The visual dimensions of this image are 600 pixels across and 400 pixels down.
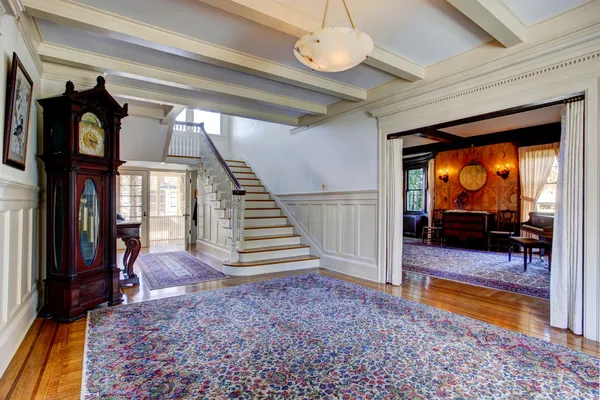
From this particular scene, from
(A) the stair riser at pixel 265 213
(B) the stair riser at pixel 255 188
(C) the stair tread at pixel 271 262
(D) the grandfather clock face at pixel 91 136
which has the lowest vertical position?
(C) the stair tread at pixel 271 262

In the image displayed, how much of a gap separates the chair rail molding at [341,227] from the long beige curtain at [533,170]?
5.01 m

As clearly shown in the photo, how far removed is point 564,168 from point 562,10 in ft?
4.60

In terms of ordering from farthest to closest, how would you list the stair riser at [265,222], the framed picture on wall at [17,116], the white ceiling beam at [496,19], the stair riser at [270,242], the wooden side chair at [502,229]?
the wooden side chair at [502,229] → the stair riser at [265,222] → the stair riser at [270,242] → the white ceiling beam at [496,19] → the framed picture on wall at [17,116]

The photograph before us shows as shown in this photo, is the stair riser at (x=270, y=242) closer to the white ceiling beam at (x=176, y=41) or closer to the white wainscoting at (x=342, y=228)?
the white wainscoting at (x=342, y=228)

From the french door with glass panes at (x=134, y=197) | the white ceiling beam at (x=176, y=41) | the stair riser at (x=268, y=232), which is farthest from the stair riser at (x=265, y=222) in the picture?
the french door with glass panes at (x=134, y=197)

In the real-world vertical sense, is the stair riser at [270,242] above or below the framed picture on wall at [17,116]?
below

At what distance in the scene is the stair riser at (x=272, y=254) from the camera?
5238mm

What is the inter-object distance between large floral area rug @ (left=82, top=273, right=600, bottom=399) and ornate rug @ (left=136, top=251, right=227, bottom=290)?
3.46 feet

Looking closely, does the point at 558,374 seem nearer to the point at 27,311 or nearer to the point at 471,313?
the point at 471,313

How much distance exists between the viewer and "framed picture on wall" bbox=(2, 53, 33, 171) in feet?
7.30

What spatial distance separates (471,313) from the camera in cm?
327

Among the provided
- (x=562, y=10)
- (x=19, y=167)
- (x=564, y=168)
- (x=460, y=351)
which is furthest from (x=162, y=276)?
(x=562, y=10)

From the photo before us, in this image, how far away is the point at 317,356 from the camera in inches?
90.7

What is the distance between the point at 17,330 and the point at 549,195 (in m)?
9.35
